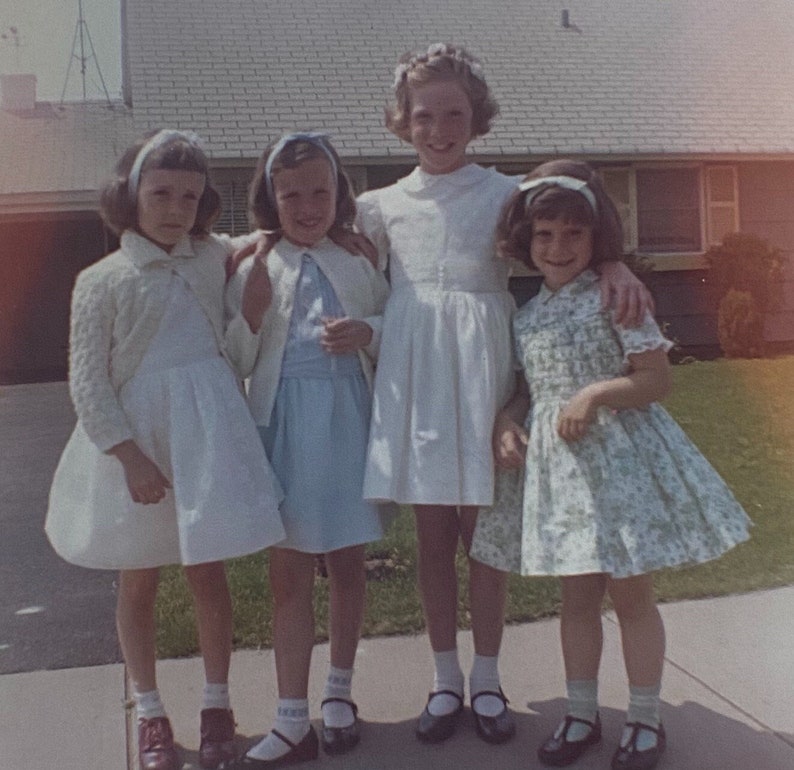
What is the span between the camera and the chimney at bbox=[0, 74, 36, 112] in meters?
16.4

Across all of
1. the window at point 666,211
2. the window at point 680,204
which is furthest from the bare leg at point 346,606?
the window at point 666,211

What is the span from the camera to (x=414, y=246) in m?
2.96

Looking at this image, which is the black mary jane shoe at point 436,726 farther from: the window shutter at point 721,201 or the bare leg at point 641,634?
the window shutter at point 721,201

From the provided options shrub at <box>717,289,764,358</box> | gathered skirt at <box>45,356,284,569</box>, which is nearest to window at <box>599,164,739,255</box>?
shrub at <box>717,289,764,358</box>

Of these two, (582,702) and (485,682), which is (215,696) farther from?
(582,702)

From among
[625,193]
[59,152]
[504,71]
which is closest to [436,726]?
[625,193]

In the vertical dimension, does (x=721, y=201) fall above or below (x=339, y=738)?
above

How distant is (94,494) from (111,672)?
3.20ft

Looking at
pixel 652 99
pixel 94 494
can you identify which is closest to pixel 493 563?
pixel 94 494

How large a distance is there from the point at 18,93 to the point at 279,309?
50.5 ft

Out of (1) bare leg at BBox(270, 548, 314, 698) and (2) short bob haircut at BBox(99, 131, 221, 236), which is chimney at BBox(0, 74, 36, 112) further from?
(1) bare leg at BBox(270, 548, 314, 698)

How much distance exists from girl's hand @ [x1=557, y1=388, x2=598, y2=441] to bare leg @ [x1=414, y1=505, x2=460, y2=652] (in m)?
0.47

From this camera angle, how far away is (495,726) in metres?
2.86

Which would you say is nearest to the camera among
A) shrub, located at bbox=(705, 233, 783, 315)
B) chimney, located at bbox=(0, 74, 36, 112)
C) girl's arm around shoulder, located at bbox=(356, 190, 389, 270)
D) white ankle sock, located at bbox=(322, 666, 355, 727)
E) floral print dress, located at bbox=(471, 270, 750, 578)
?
floral print dress, located at bbox=(471, 270, 750, 578)
